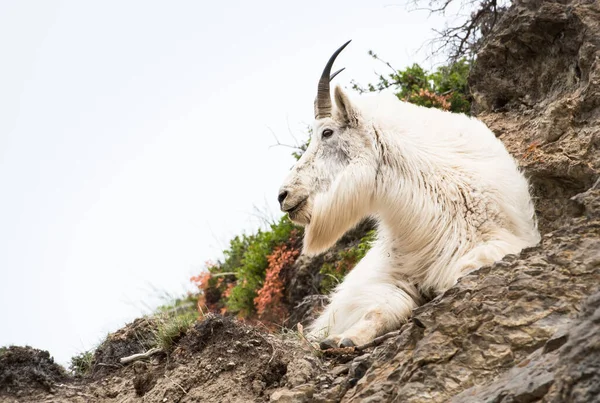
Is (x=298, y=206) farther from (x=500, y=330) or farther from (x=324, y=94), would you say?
(x=500, y=330)

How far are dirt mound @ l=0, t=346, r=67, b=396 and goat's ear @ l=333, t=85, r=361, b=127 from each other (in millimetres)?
3149

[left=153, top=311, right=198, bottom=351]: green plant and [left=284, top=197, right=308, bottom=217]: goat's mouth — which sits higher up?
[left=284, top=197, right=308, bottom=217]: goat's mouth

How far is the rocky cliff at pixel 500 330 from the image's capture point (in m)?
3.69

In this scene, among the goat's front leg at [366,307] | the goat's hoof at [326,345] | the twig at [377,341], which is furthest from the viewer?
the goat's front leg at [366,307]

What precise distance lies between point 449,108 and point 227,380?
19.5 feet

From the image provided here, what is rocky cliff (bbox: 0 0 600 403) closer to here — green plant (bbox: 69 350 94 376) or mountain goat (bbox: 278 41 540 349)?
green plant (bbox: 69 350 94 376)

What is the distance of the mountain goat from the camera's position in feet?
20.1

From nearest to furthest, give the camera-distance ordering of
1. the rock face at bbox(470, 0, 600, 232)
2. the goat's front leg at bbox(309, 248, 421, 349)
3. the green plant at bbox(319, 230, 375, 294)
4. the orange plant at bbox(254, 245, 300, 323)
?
the goat's front leg at bbox(309, 248, 421, 349) → the rock face at bbox(470, 0, 600, 232) → the green plant at bbox(319, 230, 375, 294) → the orange plant at bbox(254, 245, 300, 323)

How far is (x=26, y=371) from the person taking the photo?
21.4 feet

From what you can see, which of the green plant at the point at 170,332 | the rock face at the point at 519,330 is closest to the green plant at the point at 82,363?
the green plant at the point at 170,332

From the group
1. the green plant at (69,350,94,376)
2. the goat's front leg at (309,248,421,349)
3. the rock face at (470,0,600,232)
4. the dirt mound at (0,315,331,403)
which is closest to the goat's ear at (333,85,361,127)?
the goat's front leg at (309,248,421,349)

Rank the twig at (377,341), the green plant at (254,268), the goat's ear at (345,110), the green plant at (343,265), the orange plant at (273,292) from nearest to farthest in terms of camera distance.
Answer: the twig at (377,341) → the goat's ear at (345,110) → the green plant at (343,265) → the orange plant at (273,292) → the green plant at (254,268)

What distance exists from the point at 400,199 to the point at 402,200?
0.7 inches

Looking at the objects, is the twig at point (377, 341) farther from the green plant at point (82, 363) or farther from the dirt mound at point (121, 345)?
the green plant at point (82, 363)
